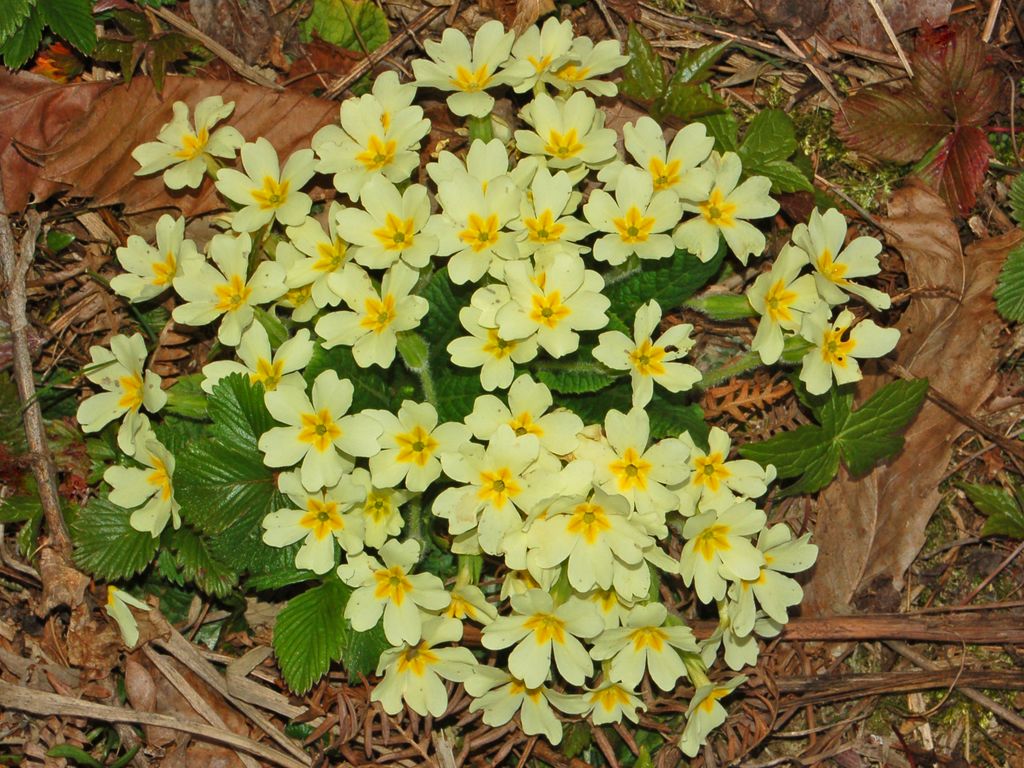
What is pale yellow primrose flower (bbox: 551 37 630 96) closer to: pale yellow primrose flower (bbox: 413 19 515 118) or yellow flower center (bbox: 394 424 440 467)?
pale yellow primrose flower (bbox: 413 19 515 118)

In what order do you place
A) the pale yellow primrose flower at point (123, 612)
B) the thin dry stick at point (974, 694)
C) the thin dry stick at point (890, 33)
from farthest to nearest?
the thin dry stick at point (890, 33) < the thin dry stick at point (974, 694) < the pale yellow primrose flower at point (123, 612)

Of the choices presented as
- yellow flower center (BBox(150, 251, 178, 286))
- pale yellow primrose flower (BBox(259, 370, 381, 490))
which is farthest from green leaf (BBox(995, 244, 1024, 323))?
yellow flower center (BBox(150, 251, 178, 286))

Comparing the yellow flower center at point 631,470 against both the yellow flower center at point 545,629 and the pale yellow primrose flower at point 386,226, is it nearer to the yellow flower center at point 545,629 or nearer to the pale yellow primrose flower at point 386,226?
the yellow flower center at point 545,629

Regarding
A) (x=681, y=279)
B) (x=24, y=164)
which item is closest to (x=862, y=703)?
(x=681, y=279)

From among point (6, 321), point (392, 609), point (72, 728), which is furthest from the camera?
point (6, 321)

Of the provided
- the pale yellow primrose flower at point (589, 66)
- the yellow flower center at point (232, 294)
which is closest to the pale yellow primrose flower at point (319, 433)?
Result: the yellow flower center at point (232, 294)

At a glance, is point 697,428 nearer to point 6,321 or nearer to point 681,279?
point 681,279

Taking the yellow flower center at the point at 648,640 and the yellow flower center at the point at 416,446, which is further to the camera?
the yellow flower center at the point at 648,640

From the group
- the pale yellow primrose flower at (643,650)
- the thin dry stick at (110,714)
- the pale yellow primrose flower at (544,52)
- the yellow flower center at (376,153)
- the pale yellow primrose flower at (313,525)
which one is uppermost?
the pale yellow primrose flower at (544,52)
